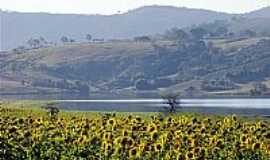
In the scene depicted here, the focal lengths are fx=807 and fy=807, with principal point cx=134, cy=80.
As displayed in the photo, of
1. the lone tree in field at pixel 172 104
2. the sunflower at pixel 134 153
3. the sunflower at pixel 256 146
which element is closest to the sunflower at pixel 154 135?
the sunflower at pixel 134 153

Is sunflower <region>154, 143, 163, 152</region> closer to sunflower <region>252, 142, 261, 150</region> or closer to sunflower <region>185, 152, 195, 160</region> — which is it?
sunflower <region>185, 152, 195, 160</region>

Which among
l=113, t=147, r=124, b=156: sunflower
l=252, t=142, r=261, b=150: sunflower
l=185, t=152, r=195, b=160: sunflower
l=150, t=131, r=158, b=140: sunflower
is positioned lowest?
l=185, t=152, r=195, b=160: sunflower

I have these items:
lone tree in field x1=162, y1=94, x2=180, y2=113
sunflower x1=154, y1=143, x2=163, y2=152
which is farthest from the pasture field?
lone tree in field x1=162, y1=94, x2=180, y2=113

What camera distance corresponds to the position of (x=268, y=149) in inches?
559

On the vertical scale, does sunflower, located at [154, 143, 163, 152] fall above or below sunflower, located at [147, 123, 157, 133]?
below

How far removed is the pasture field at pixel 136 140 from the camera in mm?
14227

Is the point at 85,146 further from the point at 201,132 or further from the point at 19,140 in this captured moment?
the point at 201,132

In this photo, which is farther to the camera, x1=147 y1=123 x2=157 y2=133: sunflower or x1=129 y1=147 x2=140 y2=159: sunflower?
x1=147 y1=123 x2=157 y2=133: sunflower

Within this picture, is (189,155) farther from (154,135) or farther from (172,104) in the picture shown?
(172,104)

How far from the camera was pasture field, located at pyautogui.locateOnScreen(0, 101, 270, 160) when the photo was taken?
560 inches

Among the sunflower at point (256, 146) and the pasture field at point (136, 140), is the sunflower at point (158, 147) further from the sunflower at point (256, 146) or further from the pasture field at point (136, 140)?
the sunflower at point (256, 146)

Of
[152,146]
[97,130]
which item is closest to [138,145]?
[152,146]

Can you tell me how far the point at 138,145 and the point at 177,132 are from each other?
1.47 meters

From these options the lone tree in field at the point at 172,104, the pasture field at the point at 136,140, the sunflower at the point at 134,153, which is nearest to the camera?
the sunflower at the point at 134,153
